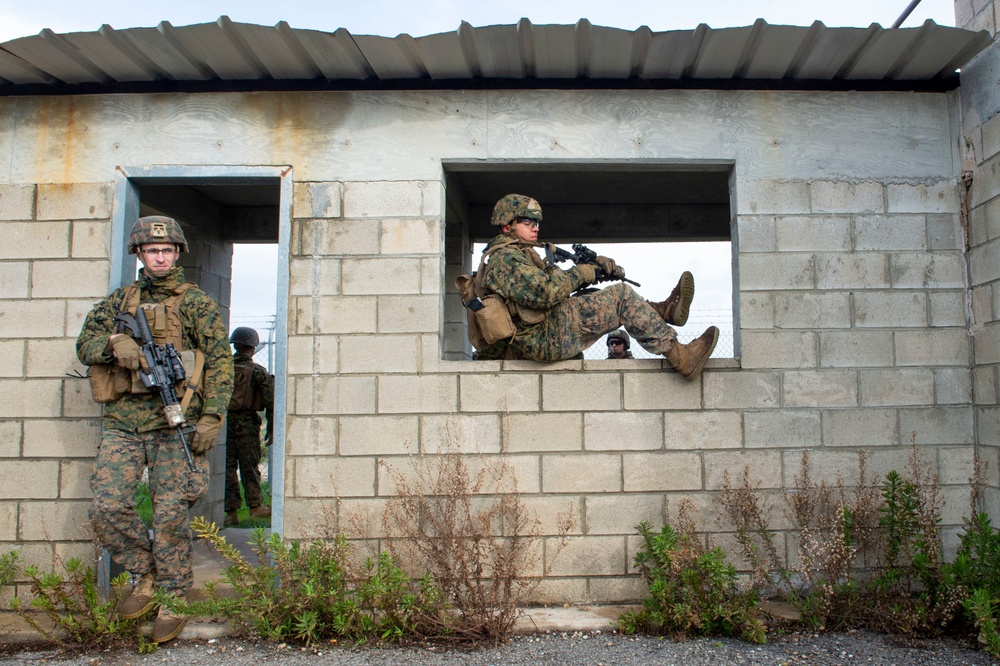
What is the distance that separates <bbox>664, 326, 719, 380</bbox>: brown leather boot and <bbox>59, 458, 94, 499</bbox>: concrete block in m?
3.35

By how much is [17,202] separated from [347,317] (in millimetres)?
2102

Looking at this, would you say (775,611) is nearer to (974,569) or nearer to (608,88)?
(974,569)

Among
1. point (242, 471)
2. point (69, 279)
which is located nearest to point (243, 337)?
point (242, 471)

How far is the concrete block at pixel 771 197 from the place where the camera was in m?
4.64

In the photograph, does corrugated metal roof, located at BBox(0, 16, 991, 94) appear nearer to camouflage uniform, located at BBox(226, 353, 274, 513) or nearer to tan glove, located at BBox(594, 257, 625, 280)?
tan glove, located at BBox(594, 257, 625, 280)

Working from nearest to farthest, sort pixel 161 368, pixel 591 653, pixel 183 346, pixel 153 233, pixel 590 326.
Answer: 1. pixel 591 653
2. pixel 161 368
3. pixel 153 233
4. pixel 183 346
5. pixel 590 326

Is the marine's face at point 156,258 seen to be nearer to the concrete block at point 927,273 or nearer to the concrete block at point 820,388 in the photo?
A: the concrete block at point 820,388

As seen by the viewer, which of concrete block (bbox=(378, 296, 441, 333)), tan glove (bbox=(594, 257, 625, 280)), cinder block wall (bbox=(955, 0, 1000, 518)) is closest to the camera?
cinder block wall (bbox=(955, 0, 1000, 518))

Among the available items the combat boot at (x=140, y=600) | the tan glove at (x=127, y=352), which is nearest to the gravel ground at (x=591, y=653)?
the combat boot at (x=140, y=600)

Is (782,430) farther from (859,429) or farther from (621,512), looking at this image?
(621,512)

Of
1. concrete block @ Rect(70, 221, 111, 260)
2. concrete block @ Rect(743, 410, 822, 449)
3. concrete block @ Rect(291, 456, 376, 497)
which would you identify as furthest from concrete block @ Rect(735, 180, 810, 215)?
concrete block @ Rect(70, 221, 111, 260)

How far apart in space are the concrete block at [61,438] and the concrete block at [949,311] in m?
4.85

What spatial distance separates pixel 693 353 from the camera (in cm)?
439

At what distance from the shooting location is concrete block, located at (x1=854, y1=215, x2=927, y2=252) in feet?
15.1
